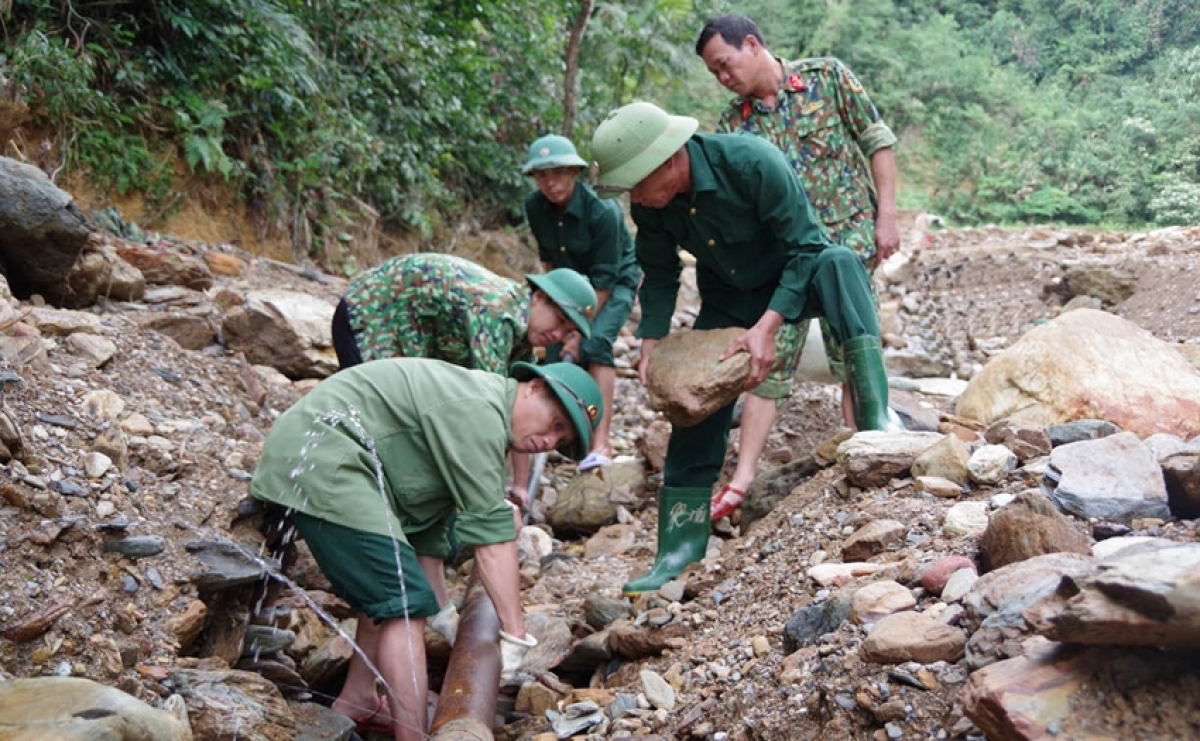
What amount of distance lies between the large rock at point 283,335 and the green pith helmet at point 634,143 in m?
2.70

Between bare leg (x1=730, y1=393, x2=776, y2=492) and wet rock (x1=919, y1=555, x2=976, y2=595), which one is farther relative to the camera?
bare leg (x1=730, y1=393, x2=776, y2=492)

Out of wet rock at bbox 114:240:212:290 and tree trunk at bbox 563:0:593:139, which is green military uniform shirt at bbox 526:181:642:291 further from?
tree trunk at bbox 563:0:593:139

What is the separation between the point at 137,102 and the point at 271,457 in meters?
4.50

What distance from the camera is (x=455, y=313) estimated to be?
4191 mm

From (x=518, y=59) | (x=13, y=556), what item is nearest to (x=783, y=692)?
(x=13, y=556)

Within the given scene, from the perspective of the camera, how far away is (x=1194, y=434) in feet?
12.9

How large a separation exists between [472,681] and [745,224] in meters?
1.83

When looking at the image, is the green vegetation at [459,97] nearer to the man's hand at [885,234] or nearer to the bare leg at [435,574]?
the man's hand at [885,234]

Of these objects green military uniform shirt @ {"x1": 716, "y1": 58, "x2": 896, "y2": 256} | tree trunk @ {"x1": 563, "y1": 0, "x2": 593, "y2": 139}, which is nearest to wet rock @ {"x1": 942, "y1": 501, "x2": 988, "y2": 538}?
green military uniform shirt @ {"x1": 716, "y1": 58, "x2": 896, "y2": 256}

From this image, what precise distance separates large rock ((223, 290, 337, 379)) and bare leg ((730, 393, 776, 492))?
240 centimetres

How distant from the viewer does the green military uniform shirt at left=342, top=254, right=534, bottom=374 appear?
408 centimetres

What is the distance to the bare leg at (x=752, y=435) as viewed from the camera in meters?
4.61

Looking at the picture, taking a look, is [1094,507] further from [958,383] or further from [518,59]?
[518,59]

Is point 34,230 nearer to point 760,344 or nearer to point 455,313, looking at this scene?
point 455,313
